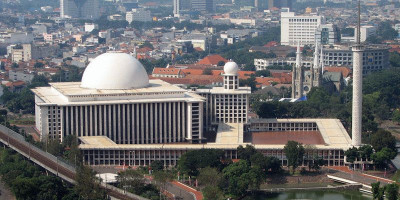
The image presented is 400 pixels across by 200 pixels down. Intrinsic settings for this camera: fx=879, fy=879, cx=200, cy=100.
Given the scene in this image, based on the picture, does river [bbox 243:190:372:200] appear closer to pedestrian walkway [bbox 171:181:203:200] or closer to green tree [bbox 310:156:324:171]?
green tree [bbox 310:156:324:171]

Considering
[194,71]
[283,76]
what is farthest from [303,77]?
[194,71]

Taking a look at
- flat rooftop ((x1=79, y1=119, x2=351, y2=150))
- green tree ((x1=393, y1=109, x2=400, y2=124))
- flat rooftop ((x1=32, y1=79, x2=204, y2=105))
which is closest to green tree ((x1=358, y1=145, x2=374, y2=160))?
flat rooftop ((x1=79, y1=119, x2=351, y2=150))

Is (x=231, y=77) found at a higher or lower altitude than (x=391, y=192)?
higher

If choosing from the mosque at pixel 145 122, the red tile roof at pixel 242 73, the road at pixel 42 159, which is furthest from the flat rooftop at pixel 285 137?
the red tile roof at pixel 242 73

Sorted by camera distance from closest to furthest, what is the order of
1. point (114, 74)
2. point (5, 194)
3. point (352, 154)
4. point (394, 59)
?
point (5, 194) → point (352, 154) → point (114, 74) → point (394, 59)

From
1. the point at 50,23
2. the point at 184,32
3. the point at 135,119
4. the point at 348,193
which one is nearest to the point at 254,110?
the point at 135,119

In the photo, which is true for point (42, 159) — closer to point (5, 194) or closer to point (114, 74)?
point (5, 194)

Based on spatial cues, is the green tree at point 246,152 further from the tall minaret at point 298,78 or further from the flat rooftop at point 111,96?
the tall minaret at point 298,78
